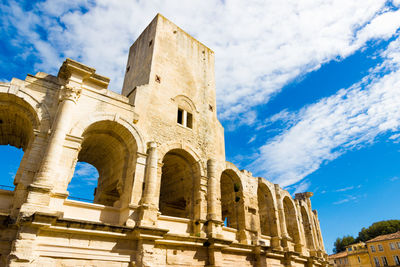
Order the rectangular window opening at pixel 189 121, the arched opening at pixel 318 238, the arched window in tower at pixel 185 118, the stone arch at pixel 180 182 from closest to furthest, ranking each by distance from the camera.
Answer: the stone arch at pixel 180 182
the arched window in tower at pixel 185 118
the rectangular window opening at pixel 189 121
the arched opening at pixel 318 238

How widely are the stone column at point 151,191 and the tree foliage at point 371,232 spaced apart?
61.1 meters

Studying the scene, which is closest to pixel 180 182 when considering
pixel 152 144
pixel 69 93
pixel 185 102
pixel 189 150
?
pixel 189 150

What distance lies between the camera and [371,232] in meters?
59.6

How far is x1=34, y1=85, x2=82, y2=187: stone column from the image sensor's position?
8.62 m

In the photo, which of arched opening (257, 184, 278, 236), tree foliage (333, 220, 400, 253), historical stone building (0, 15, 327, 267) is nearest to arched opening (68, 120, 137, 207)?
historical stone building (0, 15, 327, 267)

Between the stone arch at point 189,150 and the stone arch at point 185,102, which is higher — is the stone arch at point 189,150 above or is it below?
below

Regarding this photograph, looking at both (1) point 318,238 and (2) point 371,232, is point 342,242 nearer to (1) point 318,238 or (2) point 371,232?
(2) point 371,232

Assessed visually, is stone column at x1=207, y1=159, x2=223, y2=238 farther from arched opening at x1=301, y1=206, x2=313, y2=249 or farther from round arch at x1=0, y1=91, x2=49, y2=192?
arched opening at x1=301, y1=206, x2=313, y2=249

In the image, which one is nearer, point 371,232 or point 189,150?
point 189,150

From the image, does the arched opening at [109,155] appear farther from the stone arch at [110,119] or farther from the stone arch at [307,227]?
the stone arch at [307,227]

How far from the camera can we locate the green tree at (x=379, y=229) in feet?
179

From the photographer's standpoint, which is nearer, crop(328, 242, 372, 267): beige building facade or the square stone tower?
the square stone tower

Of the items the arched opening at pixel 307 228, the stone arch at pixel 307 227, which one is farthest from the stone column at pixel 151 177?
the arched opening at pixel 307 228

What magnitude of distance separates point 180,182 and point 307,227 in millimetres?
12946
